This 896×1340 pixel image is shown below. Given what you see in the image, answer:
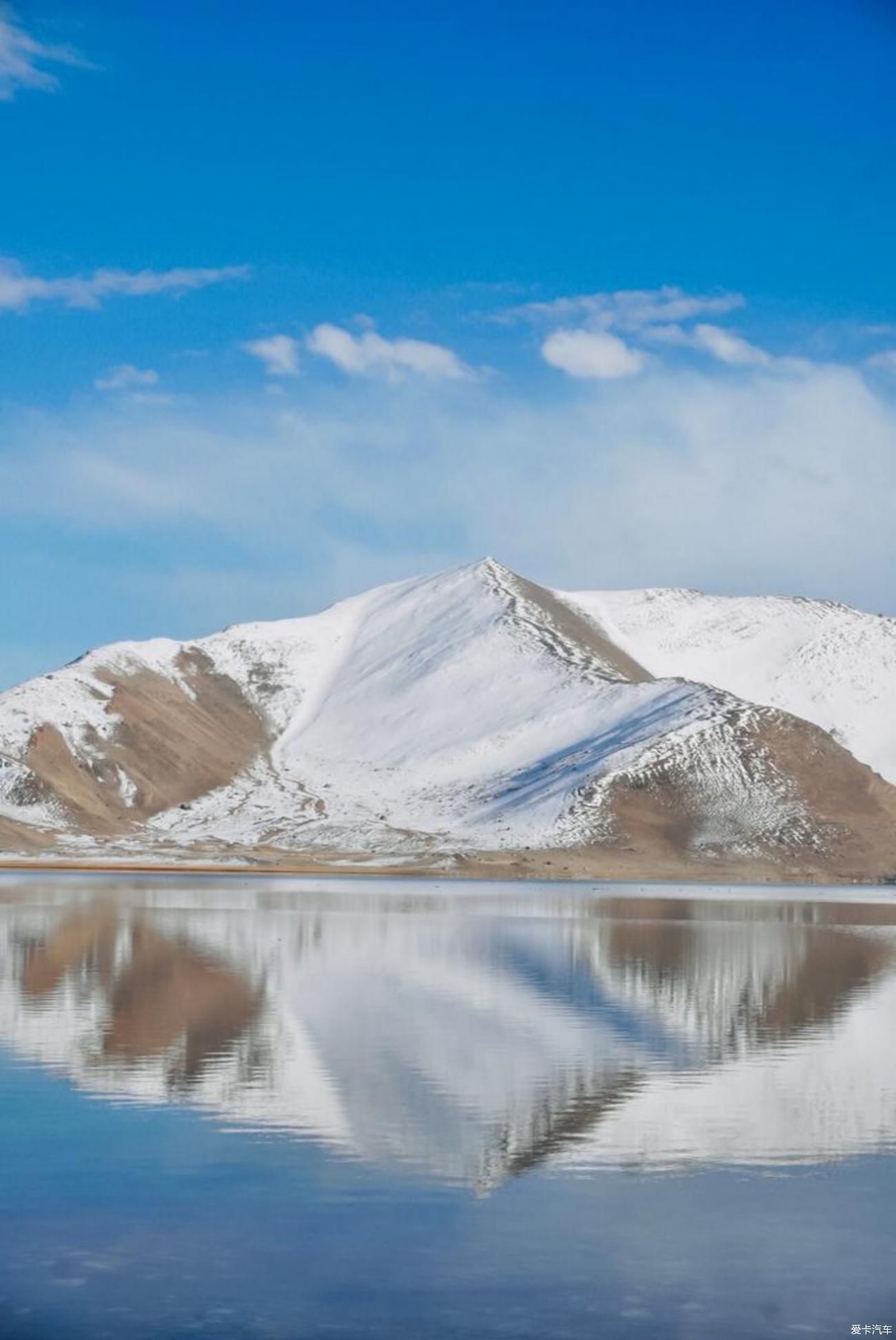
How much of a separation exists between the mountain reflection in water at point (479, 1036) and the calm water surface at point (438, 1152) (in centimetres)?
10

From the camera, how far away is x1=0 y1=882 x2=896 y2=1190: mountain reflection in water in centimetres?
2083

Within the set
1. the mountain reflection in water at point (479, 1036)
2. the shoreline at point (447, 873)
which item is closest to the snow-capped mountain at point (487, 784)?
the shoreline at point (447, 873)

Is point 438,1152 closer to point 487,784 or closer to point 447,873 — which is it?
point 447,873

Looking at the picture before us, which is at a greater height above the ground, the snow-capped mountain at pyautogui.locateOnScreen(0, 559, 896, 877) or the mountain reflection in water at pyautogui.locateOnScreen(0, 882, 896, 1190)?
the snow-capped mountain at pyautogui.locateOnScreen(0, 559, 896, 877)

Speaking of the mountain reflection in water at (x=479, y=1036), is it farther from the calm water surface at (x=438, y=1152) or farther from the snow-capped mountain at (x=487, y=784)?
the snow-capped mountain at (x=487, y=784)

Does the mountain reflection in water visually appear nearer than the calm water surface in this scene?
No

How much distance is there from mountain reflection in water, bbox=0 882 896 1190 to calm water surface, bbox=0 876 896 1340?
99 millimetres

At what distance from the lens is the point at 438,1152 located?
19453mm

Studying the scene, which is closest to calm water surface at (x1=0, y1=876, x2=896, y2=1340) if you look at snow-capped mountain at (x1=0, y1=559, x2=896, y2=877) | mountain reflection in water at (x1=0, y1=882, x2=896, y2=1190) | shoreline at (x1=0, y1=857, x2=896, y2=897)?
mountain reflection in water at (x1=0, y1=882, x2=896, y2=1190)

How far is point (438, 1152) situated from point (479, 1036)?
409 inches

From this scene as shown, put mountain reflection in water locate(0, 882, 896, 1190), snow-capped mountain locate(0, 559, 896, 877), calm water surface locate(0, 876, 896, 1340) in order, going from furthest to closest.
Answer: snow-capped mountain locate(0, 559, 896, 877) < mountain reflection in water locate(0, 882, 896, 1190) < calm water surface locate(0, 876, 896, 1340)

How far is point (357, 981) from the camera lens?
39.3 meters

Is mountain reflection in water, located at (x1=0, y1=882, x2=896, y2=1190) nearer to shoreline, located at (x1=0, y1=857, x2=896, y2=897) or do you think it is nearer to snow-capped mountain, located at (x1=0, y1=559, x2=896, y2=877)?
shoreline, located at (x1=0, y1=857, x2=896, y2=897)

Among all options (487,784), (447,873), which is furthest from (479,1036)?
(487,784)
